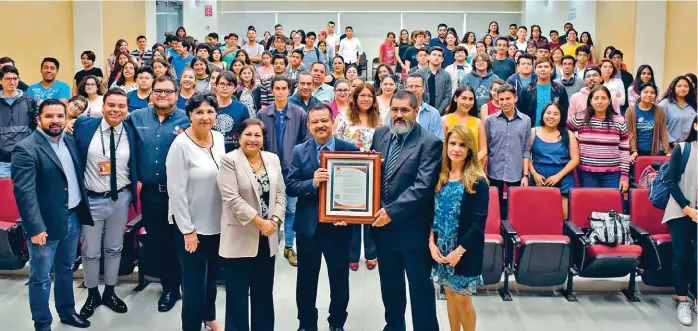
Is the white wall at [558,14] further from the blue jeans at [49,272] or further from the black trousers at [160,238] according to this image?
the blue jeans at [49,272]

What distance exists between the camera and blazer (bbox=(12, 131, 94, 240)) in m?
4.09

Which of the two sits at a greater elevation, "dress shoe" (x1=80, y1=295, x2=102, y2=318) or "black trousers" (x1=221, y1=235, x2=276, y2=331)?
"black trousers" (x1=221, y1=235, x2=276, y2=331)

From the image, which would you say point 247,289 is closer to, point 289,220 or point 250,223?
point 250,223

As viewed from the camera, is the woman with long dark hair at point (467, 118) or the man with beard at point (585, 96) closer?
the woman with long dark hair at point (467, 118)

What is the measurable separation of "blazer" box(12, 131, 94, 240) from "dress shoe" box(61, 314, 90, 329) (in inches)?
Answer: 26.5

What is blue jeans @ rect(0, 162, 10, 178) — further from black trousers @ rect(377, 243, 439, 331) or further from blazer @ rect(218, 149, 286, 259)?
black trousers @ rect(377, 243, 439, 331)

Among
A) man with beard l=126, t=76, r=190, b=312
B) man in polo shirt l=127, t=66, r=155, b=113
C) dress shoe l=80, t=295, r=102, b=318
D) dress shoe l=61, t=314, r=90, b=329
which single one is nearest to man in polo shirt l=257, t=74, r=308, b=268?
man with beard l=126, t=76, r=190, b=312

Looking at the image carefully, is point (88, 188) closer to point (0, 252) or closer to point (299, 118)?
point (0, 252)

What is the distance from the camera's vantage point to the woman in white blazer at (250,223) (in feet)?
12.6

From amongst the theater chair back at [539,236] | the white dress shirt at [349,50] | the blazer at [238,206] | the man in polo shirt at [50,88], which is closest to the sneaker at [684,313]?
the theater chair back at [539,236]

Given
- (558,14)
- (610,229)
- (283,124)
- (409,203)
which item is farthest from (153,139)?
(558,14)

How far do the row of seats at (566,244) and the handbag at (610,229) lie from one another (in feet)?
0.17

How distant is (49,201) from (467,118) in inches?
134

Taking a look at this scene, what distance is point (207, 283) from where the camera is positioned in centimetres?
438
